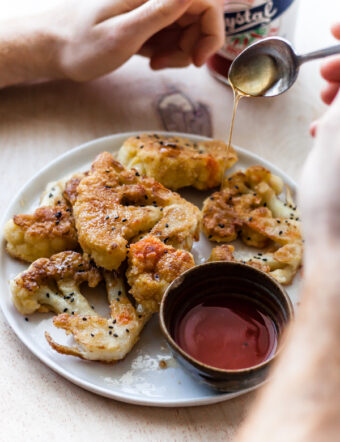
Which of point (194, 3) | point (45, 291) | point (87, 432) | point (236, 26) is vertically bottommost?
point (87, 432)

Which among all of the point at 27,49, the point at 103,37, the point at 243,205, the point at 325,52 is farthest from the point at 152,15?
the point at 243,205

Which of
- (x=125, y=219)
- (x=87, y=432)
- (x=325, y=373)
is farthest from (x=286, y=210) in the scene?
(x=325, y=373)

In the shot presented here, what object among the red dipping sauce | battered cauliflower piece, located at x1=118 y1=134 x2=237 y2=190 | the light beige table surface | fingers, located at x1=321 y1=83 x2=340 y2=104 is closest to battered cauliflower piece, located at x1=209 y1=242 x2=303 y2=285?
the red dipping sauce

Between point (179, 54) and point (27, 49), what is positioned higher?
point (27, 49)

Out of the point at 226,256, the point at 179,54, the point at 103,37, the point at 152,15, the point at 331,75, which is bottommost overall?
the point at 226,256

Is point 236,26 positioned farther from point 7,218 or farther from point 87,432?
point 87,432

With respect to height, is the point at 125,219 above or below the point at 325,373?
below

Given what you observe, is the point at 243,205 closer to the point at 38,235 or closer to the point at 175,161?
the point at 175,161

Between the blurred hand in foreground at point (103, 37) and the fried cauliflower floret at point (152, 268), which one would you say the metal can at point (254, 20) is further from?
the fried cauliflower floret at point (152, 268)
